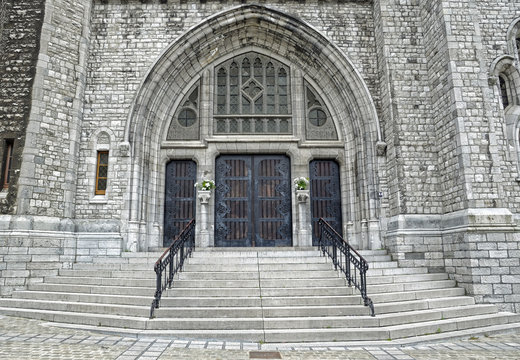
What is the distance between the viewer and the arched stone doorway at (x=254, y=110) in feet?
34.2

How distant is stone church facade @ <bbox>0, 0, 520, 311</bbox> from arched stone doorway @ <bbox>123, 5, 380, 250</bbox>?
1.7 inches

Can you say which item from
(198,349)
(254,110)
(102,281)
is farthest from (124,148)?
(198,349)

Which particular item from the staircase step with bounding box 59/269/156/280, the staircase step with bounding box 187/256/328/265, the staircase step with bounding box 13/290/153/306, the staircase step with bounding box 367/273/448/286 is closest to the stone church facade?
the staircase step with bounding box 367/273/448/286

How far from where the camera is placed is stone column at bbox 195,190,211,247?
10.4m

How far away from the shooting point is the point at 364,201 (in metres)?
10.3

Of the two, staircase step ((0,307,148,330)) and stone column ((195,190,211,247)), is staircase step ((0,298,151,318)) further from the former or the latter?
stone column ((195,190,211,247))

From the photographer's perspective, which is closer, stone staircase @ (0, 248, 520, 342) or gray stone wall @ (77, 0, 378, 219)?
stone staircase @ (0, 248, 520, 342)

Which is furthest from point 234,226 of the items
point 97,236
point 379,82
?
point 379,82

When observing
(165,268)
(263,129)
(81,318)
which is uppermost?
(263,129)

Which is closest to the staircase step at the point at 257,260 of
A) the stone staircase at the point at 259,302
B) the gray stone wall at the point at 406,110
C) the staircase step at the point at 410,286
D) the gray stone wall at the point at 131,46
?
the stone staircase at the point at 259,302

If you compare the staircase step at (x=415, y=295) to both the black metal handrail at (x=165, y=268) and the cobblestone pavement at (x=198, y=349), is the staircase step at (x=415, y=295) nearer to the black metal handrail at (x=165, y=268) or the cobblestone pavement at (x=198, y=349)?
the cobblestone pavement at (x=198, y=349)

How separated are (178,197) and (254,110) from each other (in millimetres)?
3487

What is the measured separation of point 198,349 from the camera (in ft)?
17.2

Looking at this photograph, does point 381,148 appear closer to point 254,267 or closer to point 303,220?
point 303,220
